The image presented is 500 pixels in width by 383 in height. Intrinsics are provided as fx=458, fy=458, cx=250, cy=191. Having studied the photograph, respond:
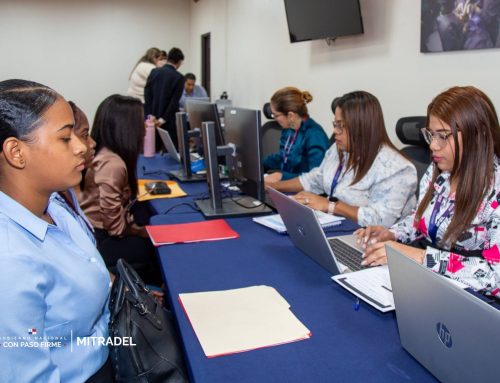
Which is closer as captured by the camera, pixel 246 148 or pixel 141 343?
pixel 141 343

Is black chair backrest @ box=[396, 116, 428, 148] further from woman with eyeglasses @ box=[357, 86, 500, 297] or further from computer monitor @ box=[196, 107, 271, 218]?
computer monitor @ box=[196, 107, 271, 218]

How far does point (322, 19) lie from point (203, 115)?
128 cm

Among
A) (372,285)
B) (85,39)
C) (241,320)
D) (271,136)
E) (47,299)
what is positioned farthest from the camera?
(85,39)

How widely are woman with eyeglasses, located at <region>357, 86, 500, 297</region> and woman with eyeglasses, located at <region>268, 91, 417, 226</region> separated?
38 cm

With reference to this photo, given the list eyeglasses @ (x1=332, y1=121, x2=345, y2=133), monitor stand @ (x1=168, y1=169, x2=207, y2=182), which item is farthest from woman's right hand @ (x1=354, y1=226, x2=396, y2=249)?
monitor stand @ (x1=168, y1=169, x2=207, y2=182)

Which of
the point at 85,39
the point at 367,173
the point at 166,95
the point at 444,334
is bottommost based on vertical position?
the point at 444,334

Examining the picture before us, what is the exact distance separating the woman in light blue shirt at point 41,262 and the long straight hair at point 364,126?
4.20 feet

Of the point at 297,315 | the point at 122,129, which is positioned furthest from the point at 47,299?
the point at 122,129

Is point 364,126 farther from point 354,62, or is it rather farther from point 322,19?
point 322,19

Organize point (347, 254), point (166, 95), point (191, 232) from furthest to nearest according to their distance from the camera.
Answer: point (166, 95)
point (191, 232)
point (347, 254)

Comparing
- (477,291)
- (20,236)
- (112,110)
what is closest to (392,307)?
(477,291)

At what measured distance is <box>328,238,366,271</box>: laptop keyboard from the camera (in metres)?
1.34

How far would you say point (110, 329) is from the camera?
3.39 ft

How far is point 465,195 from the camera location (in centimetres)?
137
